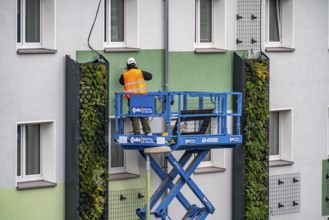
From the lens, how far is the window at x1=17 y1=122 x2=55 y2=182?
2909 centimetres

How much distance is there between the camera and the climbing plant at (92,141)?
2936cm

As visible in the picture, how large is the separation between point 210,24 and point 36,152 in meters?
5.79

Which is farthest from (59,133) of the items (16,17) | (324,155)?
(324,155)

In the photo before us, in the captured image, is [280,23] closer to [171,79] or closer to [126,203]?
[171,79]

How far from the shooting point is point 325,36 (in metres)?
35.5

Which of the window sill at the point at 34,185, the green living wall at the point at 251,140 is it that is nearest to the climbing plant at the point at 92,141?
the window sill at the point at 34,185

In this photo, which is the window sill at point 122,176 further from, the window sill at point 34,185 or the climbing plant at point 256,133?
the climbing plant at point 256,133

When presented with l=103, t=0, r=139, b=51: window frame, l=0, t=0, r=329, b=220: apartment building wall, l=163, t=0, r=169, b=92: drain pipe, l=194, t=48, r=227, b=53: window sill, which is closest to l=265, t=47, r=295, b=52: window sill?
l=0, t=0, r=329, b=220: apartment building wall

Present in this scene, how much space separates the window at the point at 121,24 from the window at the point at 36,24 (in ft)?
5.67

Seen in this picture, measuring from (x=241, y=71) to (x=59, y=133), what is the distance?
538 cm

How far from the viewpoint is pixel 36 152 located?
96.3 ft

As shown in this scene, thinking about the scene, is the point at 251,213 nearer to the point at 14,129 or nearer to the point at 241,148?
the point at 241,148

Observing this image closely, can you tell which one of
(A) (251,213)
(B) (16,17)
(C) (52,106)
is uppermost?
(B) (16,17)

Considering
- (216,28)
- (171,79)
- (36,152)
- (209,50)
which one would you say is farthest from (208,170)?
(36,152)
